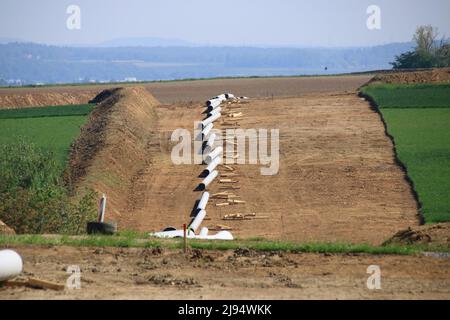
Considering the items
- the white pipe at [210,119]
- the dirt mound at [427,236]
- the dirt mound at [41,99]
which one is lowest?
the dirt mound at [427,236]

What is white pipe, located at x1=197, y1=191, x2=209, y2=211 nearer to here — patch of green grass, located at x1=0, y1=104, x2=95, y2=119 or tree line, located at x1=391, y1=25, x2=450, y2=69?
patch of green grass, located at x1=0, y1=104, x2=95, y2=119

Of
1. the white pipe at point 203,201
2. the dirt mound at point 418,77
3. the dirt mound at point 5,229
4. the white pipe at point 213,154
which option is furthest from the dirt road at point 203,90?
the dirt mound at point 5,229

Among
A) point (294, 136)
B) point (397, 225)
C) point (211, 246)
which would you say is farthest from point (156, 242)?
point (294, 136)

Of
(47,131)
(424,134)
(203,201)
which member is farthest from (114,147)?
(424,134)

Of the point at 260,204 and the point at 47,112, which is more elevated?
the point at 47,112

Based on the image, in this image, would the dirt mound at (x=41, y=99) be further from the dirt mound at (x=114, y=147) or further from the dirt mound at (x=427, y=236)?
the dirt mound at (x=427, y=236)

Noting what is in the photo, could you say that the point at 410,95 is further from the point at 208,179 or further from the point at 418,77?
the point at 208,179
